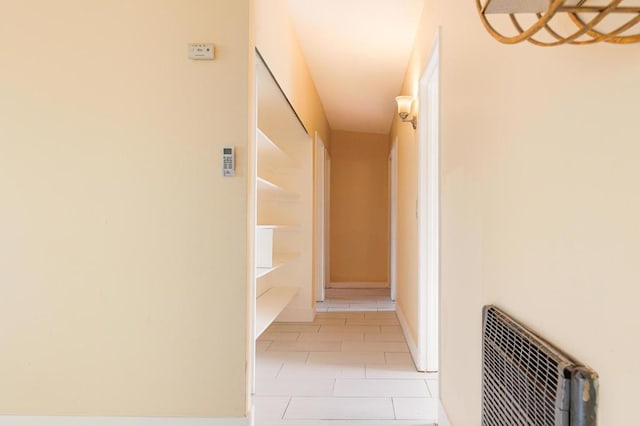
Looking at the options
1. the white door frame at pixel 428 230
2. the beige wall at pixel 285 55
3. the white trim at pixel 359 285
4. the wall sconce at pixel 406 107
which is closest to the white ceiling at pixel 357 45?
the beige wall at pixel 285 55

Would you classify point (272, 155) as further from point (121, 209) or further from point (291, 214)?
point (121, 209)

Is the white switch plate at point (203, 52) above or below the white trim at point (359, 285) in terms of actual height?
above

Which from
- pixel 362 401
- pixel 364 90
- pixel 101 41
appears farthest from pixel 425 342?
pixel 364 90

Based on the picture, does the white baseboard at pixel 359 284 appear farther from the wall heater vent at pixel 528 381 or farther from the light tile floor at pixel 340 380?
the wall heater vent at pixel 528 381

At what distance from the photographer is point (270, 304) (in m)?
3.73

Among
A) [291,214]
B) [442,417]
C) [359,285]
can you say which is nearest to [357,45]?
[291,214]

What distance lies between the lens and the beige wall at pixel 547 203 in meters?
0.74

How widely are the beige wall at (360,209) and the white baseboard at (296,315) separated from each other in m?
2.47

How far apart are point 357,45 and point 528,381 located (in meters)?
3.17

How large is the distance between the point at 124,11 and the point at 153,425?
1982 mm

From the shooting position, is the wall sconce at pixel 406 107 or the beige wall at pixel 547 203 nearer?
the beige wall at pixel 547 203

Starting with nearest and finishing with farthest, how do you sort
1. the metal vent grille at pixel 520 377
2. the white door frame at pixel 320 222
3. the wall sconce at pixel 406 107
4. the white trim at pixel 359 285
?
1. the metal vent grille at pixel 520 377
2. the wall sconce at pixel 406 107
3. the white door frame at pixel 320 222
4. the white trim at pixel 359 285

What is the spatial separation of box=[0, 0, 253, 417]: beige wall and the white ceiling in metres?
1.24

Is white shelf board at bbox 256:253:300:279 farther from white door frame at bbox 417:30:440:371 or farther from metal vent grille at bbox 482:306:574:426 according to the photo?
metal vent grille at bbox 482:306:574:426
